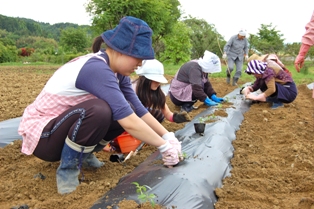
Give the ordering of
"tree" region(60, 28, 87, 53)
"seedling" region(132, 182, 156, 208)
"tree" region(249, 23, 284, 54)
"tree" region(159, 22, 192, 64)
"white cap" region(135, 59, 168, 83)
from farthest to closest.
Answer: "tree" region(60, 28, 87, 53)
"tree" region(159, 22, 192, 64)
"tree" region(249, 23, 284, 54)
"white cap" region(135, 59, 168, 83)
"seedling" region(132, 182, 156, 208)

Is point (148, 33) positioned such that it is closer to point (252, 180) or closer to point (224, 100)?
point (252, 180)

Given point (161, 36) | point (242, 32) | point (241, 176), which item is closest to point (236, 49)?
point (242, 32)

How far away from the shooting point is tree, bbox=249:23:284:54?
2738 centimetres

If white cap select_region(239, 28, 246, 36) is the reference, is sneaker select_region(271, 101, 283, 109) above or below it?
below

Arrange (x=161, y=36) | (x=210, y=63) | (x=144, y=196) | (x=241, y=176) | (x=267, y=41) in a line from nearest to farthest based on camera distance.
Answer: (x=144, y=196) → (x=241, y=176) → (x=210, y=63) → (x=161, y=36) → (x=267, y=41)

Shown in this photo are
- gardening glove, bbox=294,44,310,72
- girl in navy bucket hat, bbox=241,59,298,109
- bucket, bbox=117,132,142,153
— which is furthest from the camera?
girl in navy bucket hat, bbox=241,59,298,109

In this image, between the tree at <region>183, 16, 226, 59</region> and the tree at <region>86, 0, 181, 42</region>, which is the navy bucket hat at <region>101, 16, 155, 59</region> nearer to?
the tree at <region>86, 0, 181, 42</region>

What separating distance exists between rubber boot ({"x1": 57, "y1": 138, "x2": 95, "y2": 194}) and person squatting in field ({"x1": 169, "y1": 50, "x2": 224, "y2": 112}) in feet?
9.76

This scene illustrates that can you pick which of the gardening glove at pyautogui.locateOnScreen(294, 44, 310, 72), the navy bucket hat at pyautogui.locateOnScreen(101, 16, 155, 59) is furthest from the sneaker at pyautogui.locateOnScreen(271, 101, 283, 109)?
the navy bucket hat at pyautogui.locateOnScreen(101, 16, 155, 59)

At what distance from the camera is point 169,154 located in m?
2.02

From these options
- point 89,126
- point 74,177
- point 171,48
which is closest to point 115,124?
point 89,126

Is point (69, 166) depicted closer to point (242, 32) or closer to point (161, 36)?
point (242, 32)

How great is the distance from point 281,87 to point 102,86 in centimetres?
389

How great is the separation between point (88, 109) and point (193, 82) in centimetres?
306
